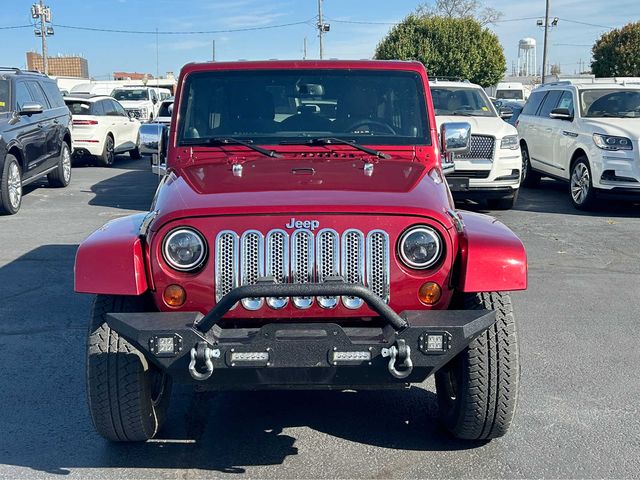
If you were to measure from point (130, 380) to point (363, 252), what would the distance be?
47.4 inches

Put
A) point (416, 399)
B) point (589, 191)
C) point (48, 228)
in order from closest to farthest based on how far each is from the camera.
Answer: point (416, 399), point (48, 228), point (589, 191)

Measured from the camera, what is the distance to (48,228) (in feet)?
32.5

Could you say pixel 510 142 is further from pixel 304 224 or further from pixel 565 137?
pixel 304 224

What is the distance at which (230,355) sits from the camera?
10.3ft

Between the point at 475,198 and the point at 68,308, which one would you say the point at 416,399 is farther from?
the point at 475,198

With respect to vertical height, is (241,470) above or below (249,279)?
below

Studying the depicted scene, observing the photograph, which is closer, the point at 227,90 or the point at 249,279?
the point at 249,279

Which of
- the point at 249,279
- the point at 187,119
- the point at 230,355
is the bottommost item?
the point at 230,355

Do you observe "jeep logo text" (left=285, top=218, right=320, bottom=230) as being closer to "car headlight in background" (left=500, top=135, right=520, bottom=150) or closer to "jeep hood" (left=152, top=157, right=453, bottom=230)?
"jeep hood" (left=152, top=157, right=453, bottom=230)

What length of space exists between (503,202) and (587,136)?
4.86 ft

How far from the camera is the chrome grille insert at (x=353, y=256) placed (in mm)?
3428

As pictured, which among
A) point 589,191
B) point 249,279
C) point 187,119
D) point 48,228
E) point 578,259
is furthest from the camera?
point 589,191

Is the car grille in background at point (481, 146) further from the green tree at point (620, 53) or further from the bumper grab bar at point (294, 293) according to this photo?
the green tree at point (620, 53)

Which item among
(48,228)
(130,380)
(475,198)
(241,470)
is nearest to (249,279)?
(130,380)
